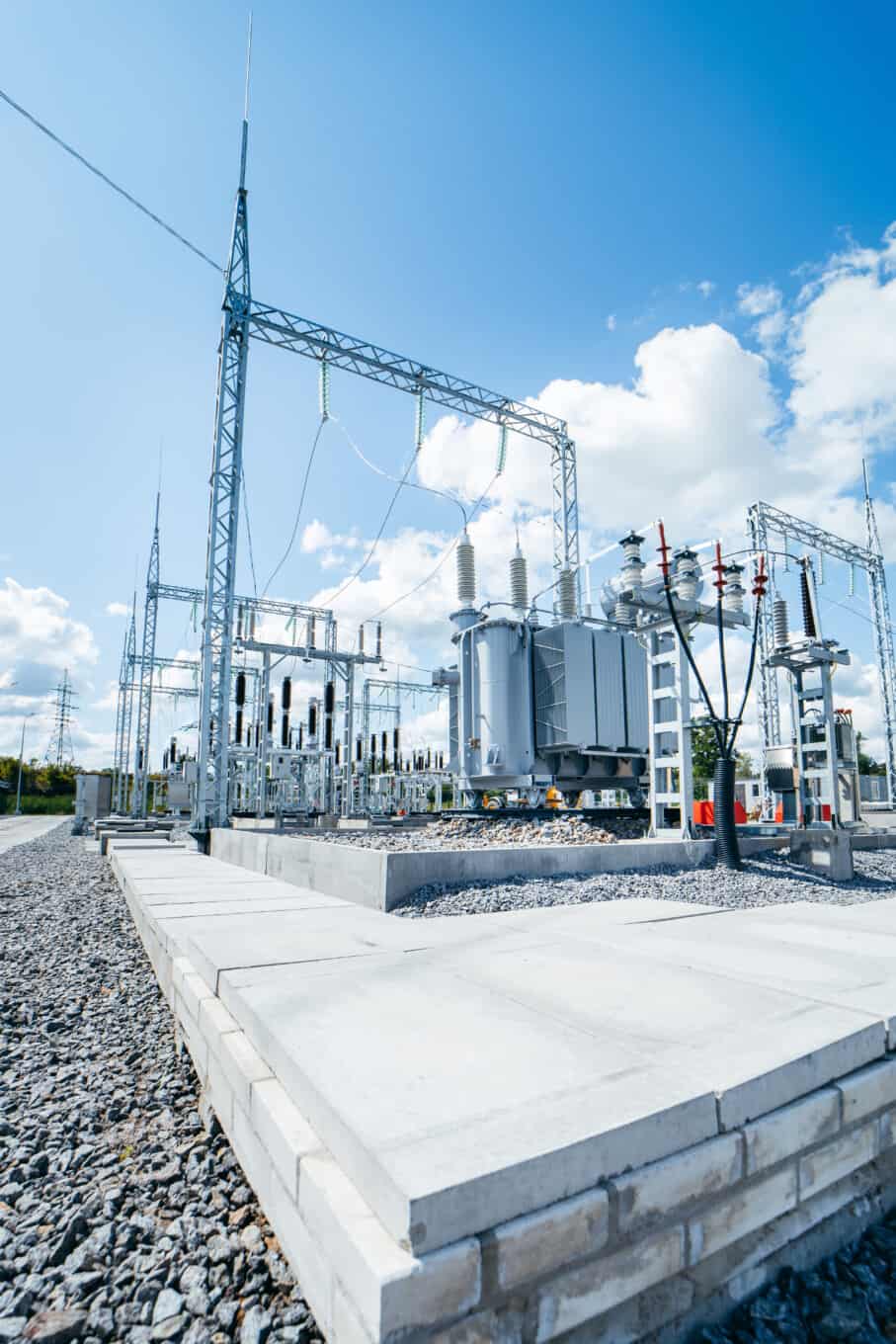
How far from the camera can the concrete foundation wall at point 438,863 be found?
19.2 ft

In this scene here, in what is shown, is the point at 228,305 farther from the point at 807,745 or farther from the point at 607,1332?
the point at 607,1332

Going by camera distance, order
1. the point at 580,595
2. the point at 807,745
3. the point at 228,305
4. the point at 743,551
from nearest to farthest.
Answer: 1. the point at 743,551
2. the point at 807,745
3. the point at 228,305
4. the point at 580,595

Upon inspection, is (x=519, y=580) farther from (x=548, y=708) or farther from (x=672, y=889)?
(x=672, y=889)

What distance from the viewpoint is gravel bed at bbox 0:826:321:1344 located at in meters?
1.72

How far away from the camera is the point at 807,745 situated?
10195mm

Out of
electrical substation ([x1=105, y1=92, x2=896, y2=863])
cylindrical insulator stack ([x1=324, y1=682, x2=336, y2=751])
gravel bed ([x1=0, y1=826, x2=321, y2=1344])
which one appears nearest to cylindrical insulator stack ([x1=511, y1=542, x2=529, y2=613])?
electrical substation ([x1=105, y1=92, x2=896, y2=863])

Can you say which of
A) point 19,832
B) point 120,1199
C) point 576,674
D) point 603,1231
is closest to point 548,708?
point 576,674

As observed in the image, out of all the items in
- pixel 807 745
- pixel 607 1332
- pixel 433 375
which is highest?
pixel 433 375

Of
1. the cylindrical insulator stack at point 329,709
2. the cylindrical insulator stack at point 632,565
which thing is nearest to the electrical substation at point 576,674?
the cylindrical insulator stack at point 632,565

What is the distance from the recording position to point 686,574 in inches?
369

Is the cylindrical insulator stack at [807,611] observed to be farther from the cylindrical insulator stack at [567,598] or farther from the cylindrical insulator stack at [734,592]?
the cylindrical insulator stack at [567,598]

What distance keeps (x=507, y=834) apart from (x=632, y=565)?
156 inches

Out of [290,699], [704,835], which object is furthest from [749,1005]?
[290,699]

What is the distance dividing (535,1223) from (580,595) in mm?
12706
